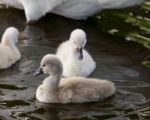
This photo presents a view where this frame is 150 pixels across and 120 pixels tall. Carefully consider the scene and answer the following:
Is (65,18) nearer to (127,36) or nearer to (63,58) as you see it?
(127,36)

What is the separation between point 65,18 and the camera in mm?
9195

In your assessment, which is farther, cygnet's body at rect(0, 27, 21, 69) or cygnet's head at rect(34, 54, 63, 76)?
cygnet's body at rect(0, 27, 21, 69)

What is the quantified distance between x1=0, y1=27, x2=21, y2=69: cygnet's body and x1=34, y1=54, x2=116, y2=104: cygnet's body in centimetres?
87

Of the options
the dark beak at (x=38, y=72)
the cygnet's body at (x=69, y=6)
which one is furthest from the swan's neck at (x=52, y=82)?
the cygnet's body at (x=69, y=6)

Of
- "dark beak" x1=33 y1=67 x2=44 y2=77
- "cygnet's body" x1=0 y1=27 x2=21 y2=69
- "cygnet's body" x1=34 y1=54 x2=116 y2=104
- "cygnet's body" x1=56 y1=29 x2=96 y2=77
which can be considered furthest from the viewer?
"cygnet's body" x1=0 y1=27 x2=21 y2=69

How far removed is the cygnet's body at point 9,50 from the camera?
24.4 feet

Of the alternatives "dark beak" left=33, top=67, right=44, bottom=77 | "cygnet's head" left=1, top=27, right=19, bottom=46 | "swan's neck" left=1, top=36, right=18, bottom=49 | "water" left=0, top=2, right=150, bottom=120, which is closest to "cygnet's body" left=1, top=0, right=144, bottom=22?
"water" left=0, top=2, right=150, bottom=120

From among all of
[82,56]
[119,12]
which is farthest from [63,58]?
[119,12]

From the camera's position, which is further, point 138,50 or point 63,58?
point 138,50

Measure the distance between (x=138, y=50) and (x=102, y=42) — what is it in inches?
18.0

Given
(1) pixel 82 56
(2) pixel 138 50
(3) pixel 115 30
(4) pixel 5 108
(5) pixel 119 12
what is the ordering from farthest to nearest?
(5) pixel 119 12
(3) pixel 115 30
(2) pixel 138 50
(1) pixel 82 56
(4) pixel 5 108

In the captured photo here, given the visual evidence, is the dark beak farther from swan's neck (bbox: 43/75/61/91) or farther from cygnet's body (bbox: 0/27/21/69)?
cygnet's body (bbox: 0/27/21/69)

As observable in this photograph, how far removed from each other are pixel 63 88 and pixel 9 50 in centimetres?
121

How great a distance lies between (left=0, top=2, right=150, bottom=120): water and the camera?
21.2ft
